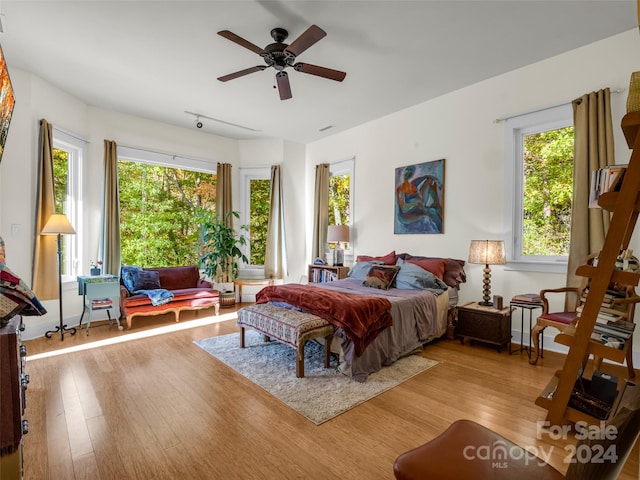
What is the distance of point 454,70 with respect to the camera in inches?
144

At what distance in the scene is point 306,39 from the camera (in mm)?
2451

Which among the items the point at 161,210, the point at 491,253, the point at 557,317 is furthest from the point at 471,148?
the point at 161,210

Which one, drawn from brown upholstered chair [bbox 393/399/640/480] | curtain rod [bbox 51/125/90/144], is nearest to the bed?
brown upholstered chair [bbox 393/399/640/480]

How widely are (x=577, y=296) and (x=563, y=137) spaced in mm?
1714

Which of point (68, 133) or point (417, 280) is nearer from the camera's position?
point (417, 280)

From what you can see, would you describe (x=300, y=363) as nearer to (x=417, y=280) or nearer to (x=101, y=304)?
(x=417, y=280)

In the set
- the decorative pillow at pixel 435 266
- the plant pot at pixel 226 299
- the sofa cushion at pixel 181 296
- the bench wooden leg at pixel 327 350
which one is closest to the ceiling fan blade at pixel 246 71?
the bench wooden leg at pixel 327 350

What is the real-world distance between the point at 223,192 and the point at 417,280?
3.99 m

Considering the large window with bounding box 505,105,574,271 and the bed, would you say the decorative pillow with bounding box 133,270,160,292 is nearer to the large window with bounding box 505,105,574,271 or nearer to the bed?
the bed

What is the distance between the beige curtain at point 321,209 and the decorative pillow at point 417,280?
2300 mm

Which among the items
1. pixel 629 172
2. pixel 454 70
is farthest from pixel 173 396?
pixel 454 70

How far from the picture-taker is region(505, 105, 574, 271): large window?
3.41 m

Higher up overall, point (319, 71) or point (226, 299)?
point (319, 71)

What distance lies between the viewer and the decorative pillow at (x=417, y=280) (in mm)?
3734
